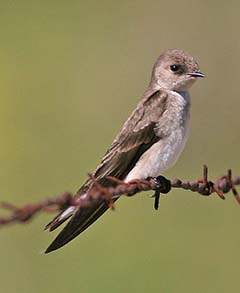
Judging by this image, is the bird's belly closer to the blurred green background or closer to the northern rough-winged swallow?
the northern rough-winged swallow

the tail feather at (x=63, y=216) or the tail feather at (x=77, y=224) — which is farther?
the tail feather at (x=63, y=216)

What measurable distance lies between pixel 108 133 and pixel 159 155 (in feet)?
18.0

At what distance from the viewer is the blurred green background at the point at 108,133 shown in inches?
340

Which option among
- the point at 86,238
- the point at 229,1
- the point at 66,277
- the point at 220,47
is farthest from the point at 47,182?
the point at 229,1

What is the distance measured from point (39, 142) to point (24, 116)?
2.82 ft

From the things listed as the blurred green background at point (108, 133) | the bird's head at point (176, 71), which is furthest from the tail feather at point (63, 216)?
the blurred green background at point (108, 133)

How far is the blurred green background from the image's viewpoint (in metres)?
8.63

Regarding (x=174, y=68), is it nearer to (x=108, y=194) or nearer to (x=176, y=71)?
(x=176, y=71)

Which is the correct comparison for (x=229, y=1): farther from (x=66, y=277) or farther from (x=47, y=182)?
(x=66, y=277)

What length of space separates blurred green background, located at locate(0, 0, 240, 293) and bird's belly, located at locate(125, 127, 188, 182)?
211 cm

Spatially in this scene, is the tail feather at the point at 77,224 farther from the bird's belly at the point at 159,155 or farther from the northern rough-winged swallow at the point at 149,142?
the bird's belly at the point at 159,155

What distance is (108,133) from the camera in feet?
37.9

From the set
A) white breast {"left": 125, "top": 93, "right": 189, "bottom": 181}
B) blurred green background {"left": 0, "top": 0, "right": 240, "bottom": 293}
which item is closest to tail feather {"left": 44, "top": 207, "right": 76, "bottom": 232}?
white breast {"left": 125, "top": 93, "right": 189, "bottom": 181}

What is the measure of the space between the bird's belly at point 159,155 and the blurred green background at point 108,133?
2110mm
